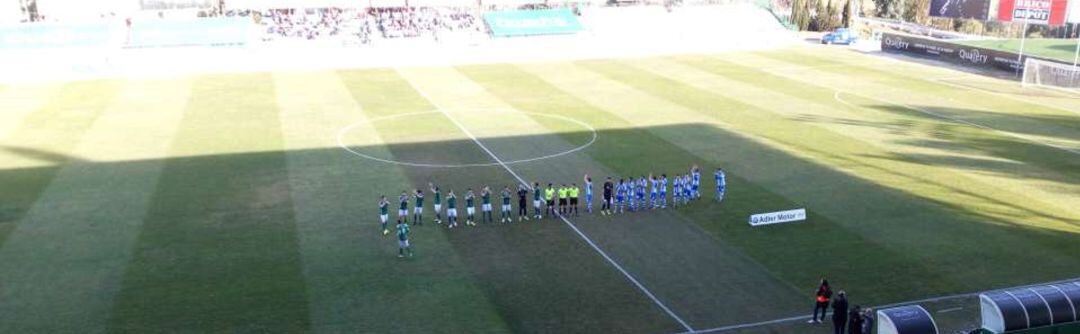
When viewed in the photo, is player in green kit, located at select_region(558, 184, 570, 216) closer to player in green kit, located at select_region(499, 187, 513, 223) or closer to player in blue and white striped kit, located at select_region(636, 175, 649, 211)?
player in green kit, located at select_region(499, 187, 513, 223)

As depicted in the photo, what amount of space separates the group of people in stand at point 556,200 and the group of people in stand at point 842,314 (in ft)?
26.2

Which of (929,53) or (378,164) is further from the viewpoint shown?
(929,53)

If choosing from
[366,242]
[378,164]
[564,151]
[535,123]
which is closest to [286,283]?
[366,242]

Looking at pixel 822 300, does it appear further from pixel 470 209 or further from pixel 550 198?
pixel 470 209

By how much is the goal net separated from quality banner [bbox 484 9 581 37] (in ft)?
112

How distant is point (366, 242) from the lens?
24.8 m

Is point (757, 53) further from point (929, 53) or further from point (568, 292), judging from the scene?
point (568, 292)

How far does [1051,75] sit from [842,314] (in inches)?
1563

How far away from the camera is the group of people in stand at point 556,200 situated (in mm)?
26266

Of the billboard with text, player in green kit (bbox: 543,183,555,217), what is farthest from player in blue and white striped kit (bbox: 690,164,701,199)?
the billboard with text

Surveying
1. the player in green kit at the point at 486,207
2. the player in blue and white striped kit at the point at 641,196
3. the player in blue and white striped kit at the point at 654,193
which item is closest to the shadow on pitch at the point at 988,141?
the player in blue and white striped kit at the point at 654,193

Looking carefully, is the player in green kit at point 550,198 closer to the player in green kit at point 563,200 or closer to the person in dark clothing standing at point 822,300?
the player in green kit at point 563,200

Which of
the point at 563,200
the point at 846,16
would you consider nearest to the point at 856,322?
the point at 563,200

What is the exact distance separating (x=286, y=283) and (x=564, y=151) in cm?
1546
